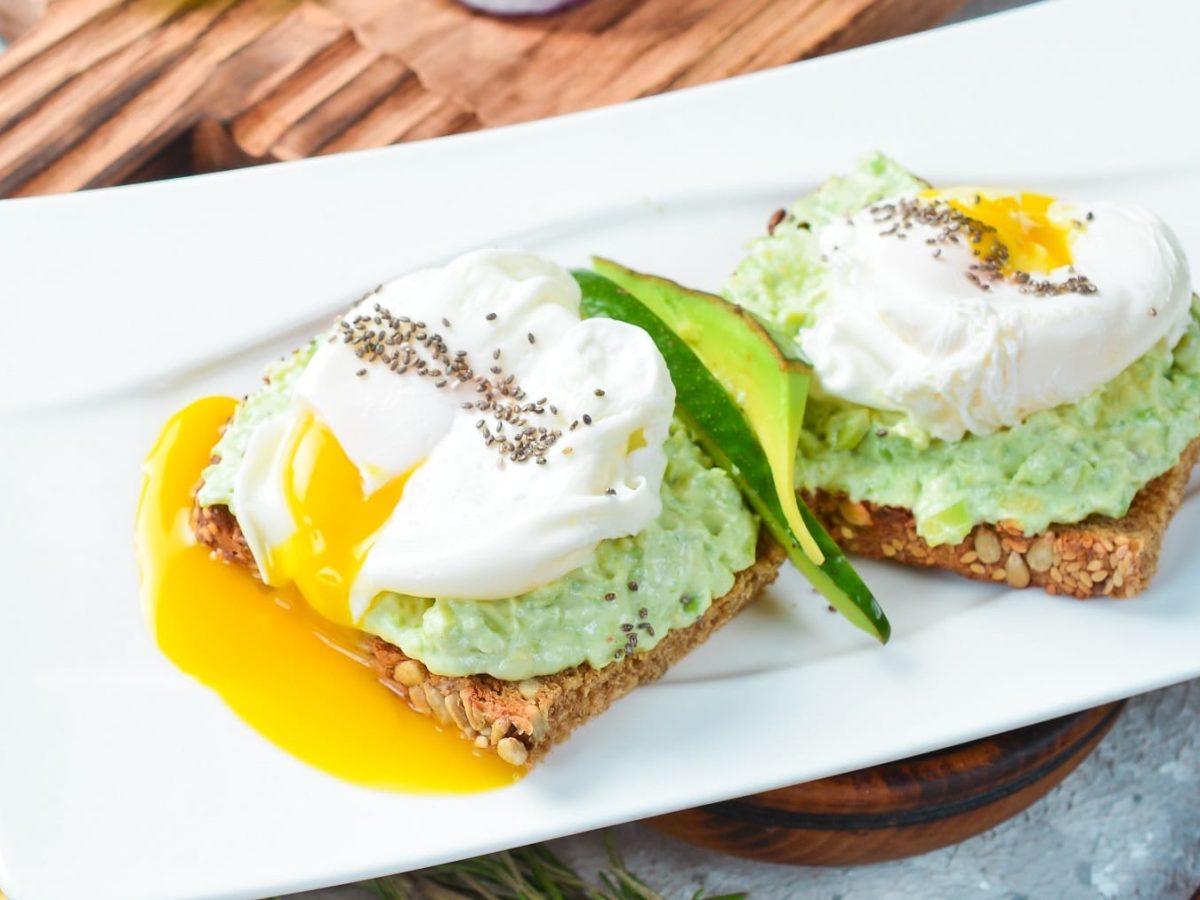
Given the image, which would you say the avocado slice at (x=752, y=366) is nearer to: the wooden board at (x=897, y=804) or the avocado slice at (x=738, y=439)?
the avocado slice at (x=738, y=439)

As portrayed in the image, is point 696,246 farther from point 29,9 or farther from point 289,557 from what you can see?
point 29,9

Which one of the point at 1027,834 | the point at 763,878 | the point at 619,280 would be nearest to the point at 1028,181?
the point at 619,280

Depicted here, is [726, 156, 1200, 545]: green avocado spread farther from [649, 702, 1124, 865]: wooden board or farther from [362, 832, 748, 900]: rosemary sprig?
[362, 832, 748, 900]: rosemary sprig

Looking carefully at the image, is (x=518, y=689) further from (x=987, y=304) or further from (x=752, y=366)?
(x=987, y=304)

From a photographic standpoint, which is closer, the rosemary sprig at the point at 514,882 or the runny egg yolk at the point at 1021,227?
the rosemary sprig at the point at 514,882

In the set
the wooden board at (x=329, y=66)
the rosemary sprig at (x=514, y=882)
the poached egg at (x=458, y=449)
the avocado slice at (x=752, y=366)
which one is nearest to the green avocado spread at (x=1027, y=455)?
the avocado slice at (x=752, y=366)

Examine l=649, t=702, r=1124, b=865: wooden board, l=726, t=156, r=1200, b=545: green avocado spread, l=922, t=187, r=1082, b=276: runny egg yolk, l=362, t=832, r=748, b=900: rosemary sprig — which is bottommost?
l=649, t=702, r=1124, b=865: wooden board

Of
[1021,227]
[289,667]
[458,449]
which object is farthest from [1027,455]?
[289,667]

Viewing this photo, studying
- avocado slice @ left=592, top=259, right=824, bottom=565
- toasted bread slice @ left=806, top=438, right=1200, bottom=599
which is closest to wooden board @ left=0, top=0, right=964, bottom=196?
avocado slice @ left=592, top=259, right=824, bottom=565

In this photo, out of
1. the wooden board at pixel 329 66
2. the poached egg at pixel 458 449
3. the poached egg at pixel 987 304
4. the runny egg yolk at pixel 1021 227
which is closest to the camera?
the poached egg at pixel 458 449
